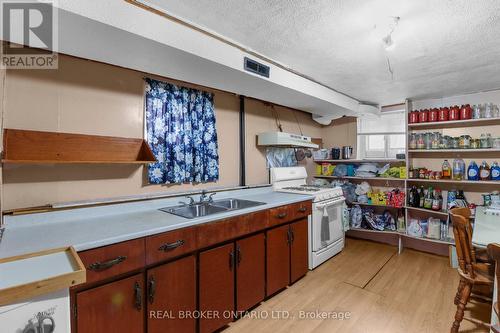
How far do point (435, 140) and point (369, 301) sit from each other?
2.38m

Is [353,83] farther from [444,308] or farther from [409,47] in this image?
[444,308]

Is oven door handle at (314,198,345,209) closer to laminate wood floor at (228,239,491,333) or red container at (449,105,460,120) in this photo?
laminate wood floor at (228,239,491,333)

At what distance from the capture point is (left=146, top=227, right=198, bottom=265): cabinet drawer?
1471 millimetres

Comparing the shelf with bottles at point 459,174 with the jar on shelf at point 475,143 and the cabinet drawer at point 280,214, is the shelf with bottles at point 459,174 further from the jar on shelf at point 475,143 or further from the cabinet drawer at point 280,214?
the cabinet drawer at point 280,214

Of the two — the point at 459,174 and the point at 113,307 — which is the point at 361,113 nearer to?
the point at 459,174

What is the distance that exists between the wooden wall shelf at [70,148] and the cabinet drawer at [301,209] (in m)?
1.48

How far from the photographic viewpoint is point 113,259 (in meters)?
1.32

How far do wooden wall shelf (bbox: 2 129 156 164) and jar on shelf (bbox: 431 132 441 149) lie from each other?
3.54 m

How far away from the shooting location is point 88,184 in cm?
185

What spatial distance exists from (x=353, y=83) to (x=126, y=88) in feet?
8.01

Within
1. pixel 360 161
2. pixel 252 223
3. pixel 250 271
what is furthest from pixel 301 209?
pixel 360 161

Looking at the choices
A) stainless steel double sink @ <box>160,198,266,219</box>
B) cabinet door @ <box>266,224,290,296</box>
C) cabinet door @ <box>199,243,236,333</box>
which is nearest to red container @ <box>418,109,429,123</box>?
cabinet door @ <box>266,224,290,296</box>

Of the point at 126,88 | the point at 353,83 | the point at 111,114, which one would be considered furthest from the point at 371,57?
the point at 111,114

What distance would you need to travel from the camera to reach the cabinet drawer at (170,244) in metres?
1.47
